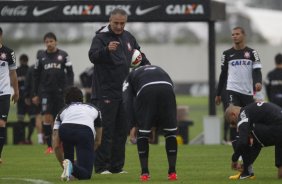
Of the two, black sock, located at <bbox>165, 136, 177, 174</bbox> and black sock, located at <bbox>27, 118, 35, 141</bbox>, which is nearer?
black sock, located at <bbox>165, 136, 177, 174</bbox>

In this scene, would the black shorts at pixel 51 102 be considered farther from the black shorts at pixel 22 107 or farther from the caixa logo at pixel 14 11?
the black shorts at pixel 22 107

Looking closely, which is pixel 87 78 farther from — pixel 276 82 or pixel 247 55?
pixel 247 55

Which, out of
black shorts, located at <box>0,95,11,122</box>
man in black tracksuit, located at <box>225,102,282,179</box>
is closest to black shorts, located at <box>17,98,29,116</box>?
black shorts, located at <box>0,95,11,122</box>

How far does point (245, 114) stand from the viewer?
1396cm

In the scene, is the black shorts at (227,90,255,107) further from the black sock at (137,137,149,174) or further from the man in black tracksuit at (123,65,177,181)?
the black sock at (137,137,149,174)

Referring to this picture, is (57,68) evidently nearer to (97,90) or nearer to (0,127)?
(0,127)

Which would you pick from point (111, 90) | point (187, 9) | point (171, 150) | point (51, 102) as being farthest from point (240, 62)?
point (187, 9)

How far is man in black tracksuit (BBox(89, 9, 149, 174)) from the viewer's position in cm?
1562

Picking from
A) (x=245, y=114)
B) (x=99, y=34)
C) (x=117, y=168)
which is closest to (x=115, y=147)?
(x=117, y=168)

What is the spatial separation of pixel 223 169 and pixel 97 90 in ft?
7.65

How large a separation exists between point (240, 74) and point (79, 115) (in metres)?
4.80

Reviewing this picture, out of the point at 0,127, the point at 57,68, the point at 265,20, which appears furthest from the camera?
the point at 265,20

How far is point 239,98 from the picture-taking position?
18.3 meters

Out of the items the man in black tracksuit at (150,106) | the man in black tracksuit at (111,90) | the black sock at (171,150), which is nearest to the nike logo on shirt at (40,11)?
the man in black tracksuit at (111,90)
